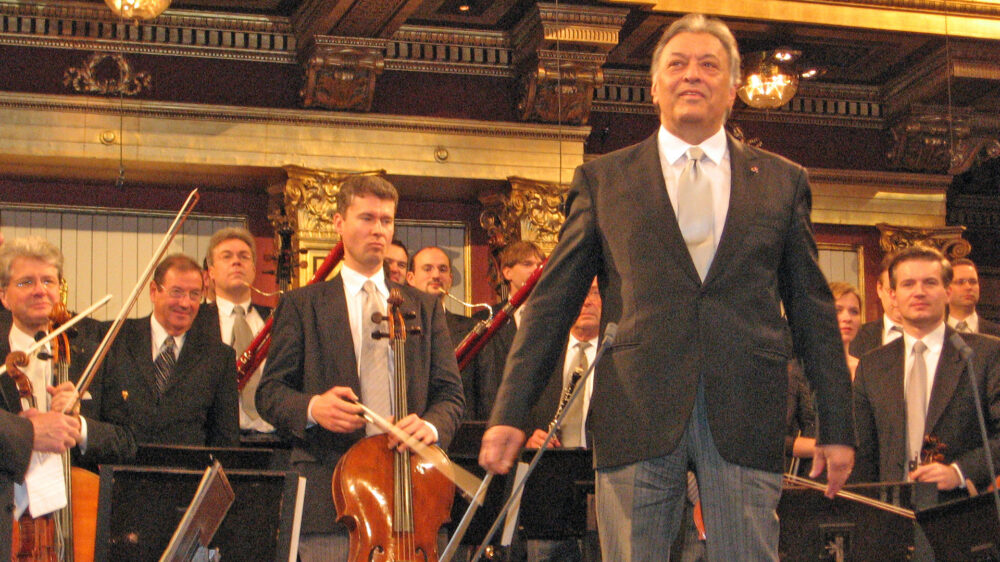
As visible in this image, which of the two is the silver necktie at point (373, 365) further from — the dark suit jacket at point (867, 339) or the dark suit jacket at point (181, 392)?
the dark suit jacket at point (867, 339)

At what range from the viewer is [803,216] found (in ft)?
6.98

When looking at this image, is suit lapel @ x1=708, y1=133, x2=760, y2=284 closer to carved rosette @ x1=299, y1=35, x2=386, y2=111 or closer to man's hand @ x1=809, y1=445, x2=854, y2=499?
man's hand @ x1=809, y1=445, x2=854, y2=499

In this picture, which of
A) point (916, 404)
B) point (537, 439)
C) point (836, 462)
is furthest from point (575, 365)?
point (836, 462)

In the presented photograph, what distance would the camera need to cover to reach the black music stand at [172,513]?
2.98 m

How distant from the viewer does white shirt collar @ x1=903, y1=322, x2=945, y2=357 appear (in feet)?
12.8

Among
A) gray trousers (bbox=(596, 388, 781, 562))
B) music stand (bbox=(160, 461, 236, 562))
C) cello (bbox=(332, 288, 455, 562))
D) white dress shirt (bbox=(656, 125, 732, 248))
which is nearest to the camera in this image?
gray trousers (bbox=(596, 388, 781, 562))

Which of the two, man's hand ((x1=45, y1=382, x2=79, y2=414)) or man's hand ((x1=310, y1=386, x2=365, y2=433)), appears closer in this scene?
man's hand ((x1=310, y1=386, x2=365, y2=433))

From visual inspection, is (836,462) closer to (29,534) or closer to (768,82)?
(29,534)

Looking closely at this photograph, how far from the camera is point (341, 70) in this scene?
6492 mm

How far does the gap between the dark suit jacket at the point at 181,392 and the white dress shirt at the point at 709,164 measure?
199 centimetres

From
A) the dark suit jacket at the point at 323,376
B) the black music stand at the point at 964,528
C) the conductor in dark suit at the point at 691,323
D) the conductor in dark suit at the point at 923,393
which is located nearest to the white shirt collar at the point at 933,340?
the conductor in dark suit at the point at 923,393

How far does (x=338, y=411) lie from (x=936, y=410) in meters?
1.89

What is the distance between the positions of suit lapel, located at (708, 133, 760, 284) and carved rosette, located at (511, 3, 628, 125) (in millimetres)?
4506

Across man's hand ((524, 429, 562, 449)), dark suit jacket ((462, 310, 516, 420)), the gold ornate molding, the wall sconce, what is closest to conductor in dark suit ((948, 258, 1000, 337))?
the wall sconce
